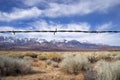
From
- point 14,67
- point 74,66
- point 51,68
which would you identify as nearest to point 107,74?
point 74,66

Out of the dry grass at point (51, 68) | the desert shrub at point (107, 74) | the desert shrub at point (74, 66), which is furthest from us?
the desert shrub at point (74, 66)

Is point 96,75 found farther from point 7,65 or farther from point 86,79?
point 7,65

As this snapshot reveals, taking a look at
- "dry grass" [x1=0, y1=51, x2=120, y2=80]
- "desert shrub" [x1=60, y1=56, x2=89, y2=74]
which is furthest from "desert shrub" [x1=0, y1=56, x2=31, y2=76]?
"desert shrub" [x1=60, y1=56, x2=89, y2=74]

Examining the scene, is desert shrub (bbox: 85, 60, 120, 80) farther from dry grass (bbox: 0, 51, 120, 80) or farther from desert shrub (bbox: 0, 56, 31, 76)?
desert shrub (bbox: 0, 56, 31, 76)

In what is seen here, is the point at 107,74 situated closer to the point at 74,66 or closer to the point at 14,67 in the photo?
the point at 74,66

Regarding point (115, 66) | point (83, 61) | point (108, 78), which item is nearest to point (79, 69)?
point (83, 61)

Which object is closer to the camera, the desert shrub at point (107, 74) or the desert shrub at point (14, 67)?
the desert shrub at point (107, 74)

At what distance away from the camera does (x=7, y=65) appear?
13258mm

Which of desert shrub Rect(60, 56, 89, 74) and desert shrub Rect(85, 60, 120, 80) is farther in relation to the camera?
desert shrub Rect(60, 56, 89, 74)

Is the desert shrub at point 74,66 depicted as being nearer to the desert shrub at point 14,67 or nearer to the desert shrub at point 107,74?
the desert shrub at point 14,67

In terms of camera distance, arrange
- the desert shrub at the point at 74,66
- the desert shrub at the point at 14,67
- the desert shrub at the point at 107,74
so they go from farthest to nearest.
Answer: the desert shrub at the point at 74,66, the desert shrub at the point at 14,67, the desert shrub at the point at 107,74

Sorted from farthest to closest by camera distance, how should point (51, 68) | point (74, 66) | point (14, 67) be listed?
point (51, 68), point (74, 66), point (14, 67)

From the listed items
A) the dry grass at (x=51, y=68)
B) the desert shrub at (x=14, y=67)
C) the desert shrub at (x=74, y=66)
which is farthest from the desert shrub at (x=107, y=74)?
the desert shrub at (x=14, y=67)

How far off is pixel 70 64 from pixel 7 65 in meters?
3.69
